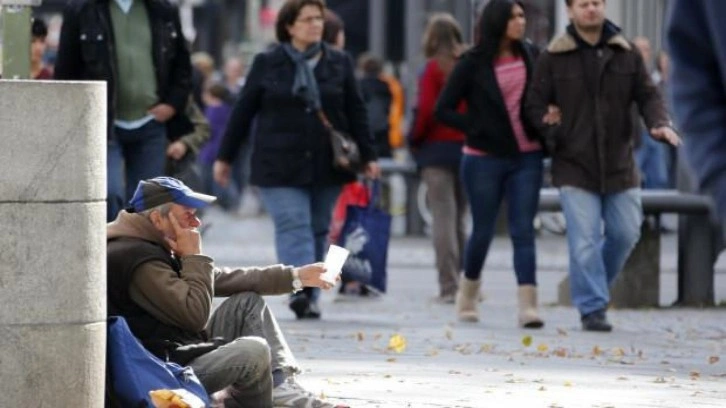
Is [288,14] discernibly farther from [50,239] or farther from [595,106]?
[50,239]

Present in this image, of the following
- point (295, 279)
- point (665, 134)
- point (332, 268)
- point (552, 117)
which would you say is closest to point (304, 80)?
point (552, 117)

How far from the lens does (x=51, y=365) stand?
6.42 meters

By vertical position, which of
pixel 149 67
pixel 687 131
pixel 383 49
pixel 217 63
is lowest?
pixel 217 63

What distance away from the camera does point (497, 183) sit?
1163cm

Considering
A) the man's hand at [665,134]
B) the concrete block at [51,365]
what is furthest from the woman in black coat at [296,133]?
the concrete block at [51,365]

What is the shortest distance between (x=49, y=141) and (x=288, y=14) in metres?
5.56

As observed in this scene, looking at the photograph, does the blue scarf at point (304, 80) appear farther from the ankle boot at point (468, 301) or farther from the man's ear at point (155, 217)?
the man's ear at point (155, 217)

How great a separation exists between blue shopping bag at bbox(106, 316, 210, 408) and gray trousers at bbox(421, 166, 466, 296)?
7.01 metres

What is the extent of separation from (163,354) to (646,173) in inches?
543

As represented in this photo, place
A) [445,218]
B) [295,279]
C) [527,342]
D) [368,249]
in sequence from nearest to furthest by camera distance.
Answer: [295,279] → [527,342] → [368,249] → [445,218]

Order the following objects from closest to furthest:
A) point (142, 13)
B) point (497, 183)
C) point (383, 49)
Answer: point (142, 13), point (497, 183), point (383, 49)

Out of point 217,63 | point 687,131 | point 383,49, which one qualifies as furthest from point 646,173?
point 217,63

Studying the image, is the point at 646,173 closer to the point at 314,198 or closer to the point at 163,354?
the point at 314,198

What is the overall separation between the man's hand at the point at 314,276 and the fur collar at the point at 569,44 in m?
4.19
